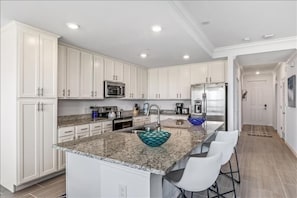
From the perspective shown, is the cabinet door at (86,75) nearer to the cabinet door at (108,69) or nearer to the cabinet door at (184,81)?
the cabinet door at (108,69)

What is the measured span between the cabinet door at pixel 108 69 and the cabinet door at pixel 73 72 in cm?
79

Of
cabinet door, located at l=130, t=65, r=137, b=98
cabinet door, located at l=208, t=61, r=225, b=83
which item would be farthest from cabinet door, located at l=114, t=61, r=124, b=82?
cabinet door, located at l=208, t=61, r=225, b=83

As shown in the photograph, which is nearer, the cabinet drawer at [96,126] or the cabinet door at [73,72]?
the cabinet door at [73,72]

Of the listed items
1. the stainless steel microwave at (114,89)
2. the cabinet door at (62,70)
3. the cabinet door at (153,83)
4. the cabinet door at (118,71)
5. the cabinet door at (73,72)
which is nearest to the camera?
the cabinet door at (62,70)

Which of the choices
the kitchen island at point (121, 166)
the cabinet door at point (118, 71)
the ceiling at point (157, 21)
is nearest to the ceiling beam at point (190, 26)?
the ceiling at point (157, 21)

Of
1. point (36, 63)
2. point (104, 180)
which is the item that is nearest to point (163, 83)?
point (36, 63)

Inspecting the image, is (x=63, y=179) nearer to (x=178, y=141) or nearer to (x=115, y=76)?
(x=178, y=141)

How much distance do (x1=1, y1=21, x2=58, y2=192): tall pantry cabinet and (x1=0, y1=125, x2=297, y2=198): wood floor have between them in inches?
8.8

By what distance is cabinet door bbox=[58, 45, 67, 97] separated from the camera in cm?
333

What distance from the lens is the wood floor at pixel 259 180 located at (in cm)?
249

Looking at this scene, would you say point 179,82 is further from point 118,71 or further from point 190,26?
point 190,26

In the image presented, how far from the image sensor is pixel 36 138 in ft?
8.86

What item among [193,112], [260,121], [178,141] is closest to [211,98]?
[193,112]

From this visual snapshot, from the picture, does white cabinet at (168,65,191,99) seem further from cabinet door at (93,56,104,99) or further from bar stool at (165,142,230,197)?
bar stool at (165,142,230,197)
